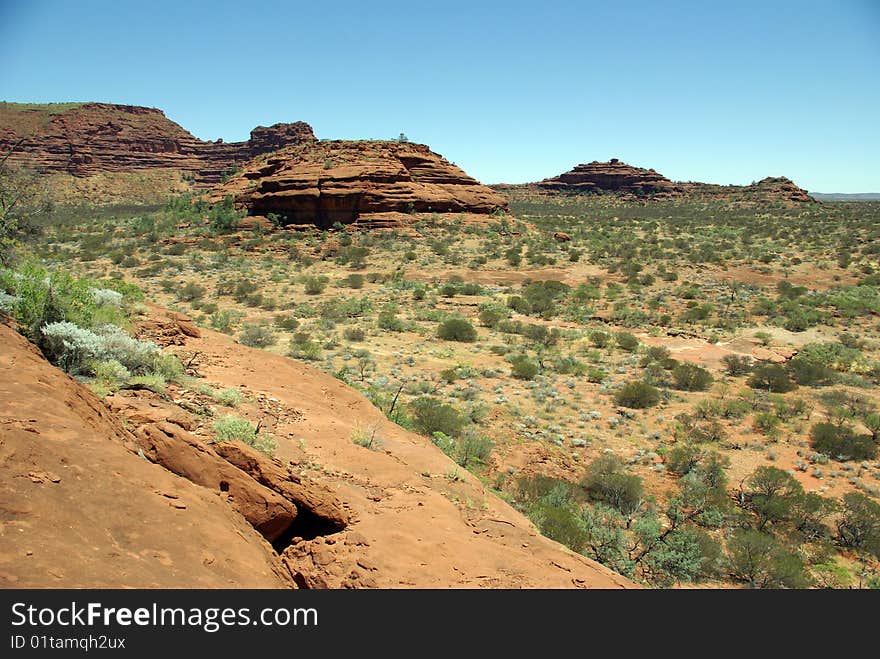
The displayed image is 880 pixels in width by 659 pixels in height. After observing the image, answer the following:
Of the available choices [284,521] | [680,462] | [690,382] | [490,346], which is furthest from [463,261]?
[284,521]

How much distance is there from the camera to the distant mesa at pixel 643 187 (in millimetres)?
74444

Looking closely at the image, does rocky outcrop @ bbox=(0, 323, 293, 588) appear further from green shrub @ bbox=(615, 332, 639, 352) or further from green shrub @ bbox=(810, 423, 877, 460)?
green shrub @ bbox=(615, 332, 639, 352)

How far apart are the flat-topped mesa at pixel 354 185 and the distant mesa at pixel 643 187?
53915mm

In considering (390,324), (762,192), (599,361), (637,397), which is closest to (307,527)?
(637,397)

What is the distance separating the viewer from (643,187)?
3516 inches

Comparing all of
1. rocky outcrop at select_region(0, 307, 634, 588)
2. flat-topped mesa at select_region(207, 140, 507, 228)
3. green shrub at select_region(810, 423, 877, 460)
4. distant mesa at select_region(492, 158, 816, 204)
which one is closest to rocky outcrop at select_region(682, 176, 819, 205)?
distant mesa at select_region(492, 158, 816, 204)

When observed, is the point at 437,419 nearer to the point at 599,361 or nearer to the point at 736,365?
the point at 599,361

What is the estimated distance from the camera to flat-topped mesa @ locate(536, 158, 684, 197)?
88188mm

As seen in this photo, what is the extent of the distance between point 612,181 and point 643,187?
265 inches

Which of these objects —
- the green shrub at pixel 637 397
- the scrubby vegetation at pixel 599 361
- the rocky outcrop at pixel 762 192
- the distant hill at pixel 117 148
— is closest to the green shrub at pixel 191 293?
the scrubby vegetation at pixel 599 361

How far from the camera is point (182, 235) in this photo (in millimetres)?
35000

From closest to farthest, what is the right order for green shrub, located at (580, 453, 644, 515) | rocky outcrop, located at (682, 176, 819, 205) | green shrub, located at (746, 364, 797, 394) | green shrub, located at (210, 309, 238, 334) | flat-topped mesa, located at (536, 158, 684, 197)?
1. green shrub, located at (580, 453, 644, 515)
2. green shrub, located at (746, 364, 797, 394)
3. green shrub, located at (210, 309, 238, 334)
4. rocky outcrop, located at (682, 176, 819, 205)
5. flat-topped mesa, located at (536, 158, 684, 197)

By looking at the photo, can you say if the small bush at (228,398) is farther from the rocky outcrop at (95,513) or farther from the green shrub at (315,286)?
the green shrub at (315,286)

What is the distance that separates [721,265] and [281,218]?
29.6 meters
